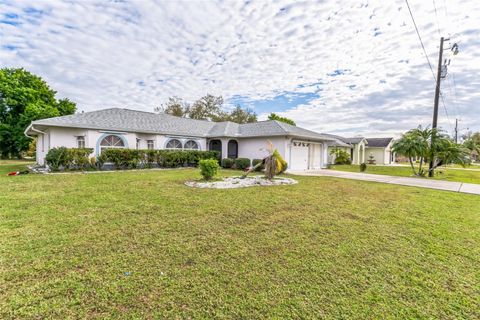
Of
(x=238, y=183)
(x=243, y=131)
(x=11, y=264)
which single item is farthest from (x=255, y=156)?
(x=11, y=264)

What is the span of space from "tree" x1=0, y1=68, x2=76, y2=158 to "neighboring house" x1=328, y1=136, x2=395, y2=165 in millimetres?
38957

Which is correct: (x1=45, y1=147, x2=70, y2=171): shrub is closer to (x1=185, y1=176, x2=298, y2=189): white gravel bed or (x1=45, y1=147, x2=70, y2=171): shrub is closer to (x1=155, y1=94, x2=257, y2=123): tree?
(x1=185, y1=176, x2=298, y2=189): white gravel bed

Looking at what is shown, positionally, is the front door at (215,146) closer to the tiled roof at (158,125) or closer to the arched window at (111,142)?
the tiled roof at (158,125)

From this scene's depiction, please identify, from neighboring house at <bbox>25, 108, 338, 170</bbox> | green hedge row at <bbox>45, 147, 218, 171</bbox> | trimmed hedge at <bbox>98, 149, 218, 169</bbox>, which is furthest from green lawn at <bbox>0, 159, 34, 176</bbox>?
trimmed hedge at <bbox>98, 149, 218, 169</bbox>

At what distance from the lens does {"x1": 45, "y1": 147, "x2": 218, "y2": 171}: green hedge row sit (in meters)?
12.6

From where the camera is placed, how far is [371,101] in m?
23.8

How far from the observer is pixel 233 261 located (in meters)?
3.21

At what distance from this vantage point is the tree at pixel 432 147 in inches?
→ 597

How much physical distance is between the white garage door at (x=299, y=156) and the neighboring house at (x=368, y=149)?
14044mm

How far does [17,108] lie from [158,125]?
2175 cm

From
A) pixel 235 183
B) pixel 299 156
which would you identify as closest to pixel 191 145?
pixel 299 156

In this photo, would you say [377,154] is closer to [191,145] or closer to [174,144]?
[191,145]

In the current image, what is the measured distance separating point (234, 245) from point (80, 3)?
12034 mm

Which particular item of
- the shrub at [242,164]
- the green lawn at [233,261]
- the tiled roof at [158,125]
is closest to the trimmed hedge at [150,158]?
the tiled roof at [158,125]
